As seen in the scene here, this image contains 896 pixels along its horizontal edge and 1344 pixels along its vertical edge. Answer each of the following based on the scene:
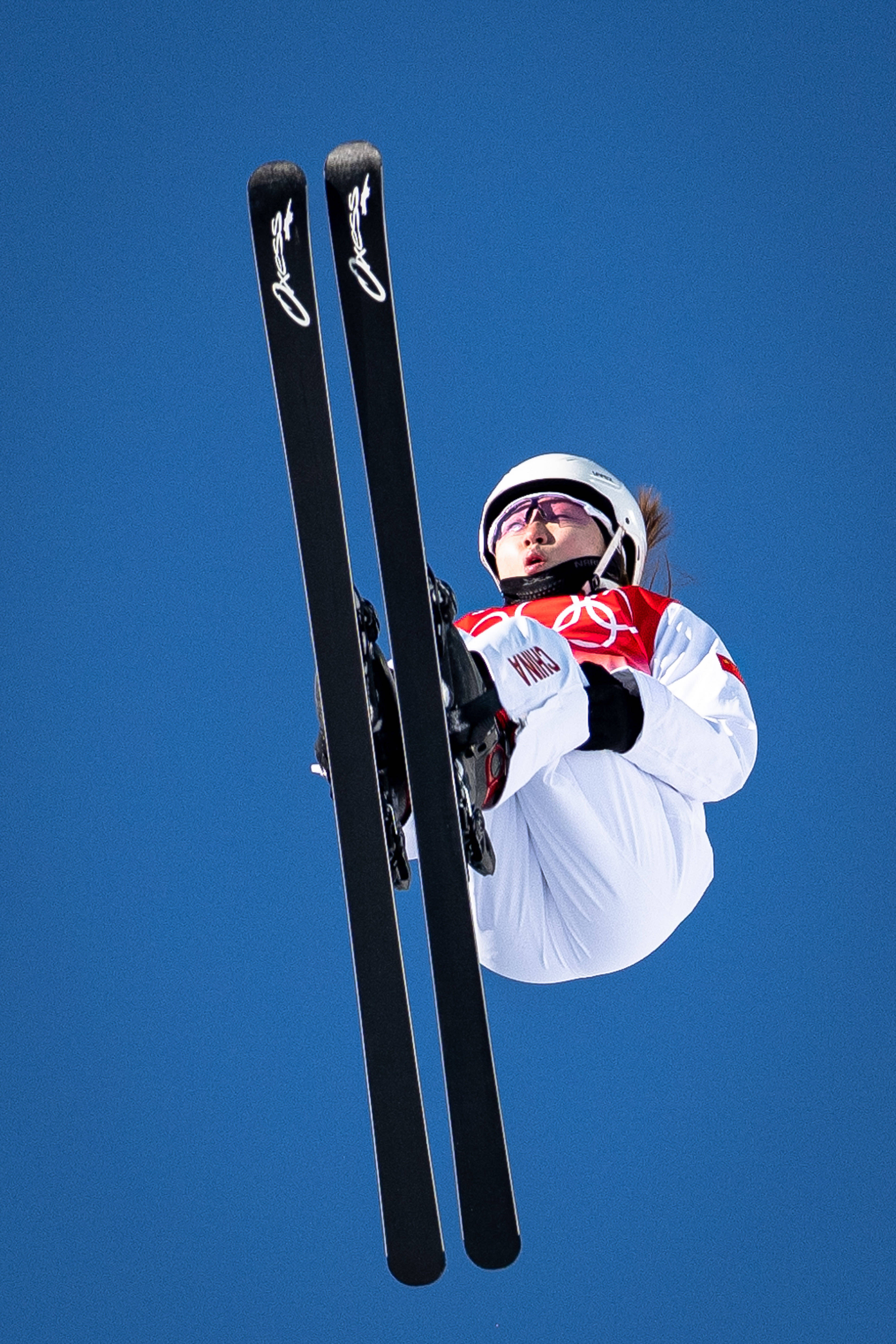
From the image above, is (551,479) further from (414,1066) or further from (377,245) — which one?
(414,1066)

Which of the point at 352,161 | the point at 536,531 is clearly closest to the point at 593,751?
the point at 536,531

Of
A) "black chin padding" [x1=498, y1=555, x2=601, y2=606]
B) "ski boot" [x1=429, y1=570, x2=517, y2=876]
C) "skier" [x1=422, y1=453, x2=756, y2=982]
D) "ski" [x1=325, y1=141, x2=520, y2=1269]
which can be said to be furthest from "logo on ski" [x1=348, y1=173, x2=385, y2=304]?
"black chin padding" [x1=498, y1=555, x2=601, y2=606]

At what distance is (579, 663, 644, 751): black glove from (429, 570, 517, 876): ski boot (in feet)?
0.80

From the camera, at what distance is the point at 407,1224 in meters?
2.59

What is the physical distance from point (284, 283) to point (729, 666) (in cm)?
120

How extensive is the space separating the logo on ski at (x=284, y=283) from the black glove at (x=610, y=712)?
77cm

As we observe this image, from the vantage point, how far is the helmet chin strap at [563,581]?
3.37 metres

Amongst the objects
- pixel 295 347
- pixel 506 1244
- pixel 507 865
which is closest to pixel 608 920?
pixel 507 865

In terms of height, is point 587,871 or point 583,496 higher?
point 583,496

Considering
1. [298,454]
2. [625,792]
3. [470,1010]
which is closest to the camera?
[298,454]

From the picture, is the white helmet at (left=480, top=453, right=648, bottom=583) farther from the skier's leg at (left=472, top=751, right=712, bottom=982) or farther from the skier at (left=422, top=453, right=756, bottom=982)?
the skier's leg at (left=472, top=751, right=712, bottom=982)

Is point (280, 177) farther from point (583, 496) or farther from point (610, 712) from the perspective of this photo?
point (583, 496)

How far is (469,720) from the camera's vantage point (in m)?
2.46

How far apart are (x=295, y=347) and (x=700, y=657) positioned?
3.59 ft
